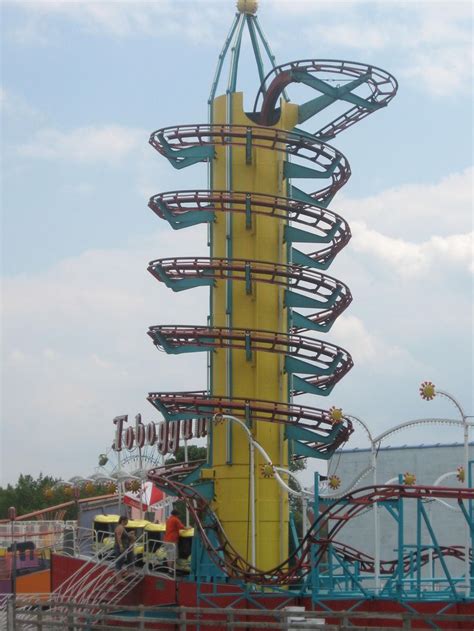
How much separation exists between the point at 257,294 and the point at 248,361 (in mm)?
2503

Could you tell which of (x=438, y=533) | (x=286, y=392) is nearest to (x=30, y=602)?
(x=286, y=392)

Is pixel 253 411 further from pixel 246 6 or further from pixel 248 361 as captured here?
pixel 246 6

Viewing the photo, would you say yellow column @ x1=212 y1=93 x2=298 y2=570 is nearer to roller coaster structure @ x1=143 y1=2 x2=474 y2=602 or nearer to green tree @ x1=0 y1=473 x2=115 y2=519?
roller coaster structure @ x1=143 y1=2 x2=474 y2=602

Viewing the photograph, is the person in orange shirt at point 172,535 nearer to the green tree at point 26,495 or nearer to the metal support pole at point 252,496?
the metal support pole at point 252,496

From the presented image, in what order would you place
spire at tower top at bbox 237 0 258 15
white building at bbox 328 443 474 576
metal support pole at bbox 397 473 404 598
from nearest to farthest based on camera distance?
metal support pole at bbox 397 473 404 598, spire at tower top at bbox 237 0 258 15, white building at bbox 328 443 474 576

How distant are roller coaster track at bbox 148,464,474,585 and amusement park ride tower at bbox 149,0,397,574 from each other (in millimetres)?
1417

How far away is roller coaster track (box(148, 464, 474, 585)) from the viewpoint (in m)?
35.0

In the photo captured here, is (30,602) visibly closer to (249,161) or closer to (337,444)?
(337,444)

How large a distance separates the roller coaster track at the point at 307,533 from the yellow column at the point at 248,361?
1.84 meters

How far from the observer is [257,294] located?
153 feet

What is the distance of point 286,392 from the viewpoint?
4694cm

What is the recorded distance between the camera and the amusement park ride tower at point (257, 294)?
148 ft

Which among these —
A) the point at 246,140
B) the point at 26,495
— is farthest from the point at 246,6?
the point at 26,495

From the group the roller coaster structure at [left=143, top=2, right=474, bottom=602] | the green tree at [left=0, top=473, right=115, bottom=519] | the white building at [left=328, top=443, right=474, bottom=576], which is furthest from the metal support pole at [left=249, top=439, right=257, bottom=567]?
the green tree at [left=0, top=473, right=115, bottom=519]
